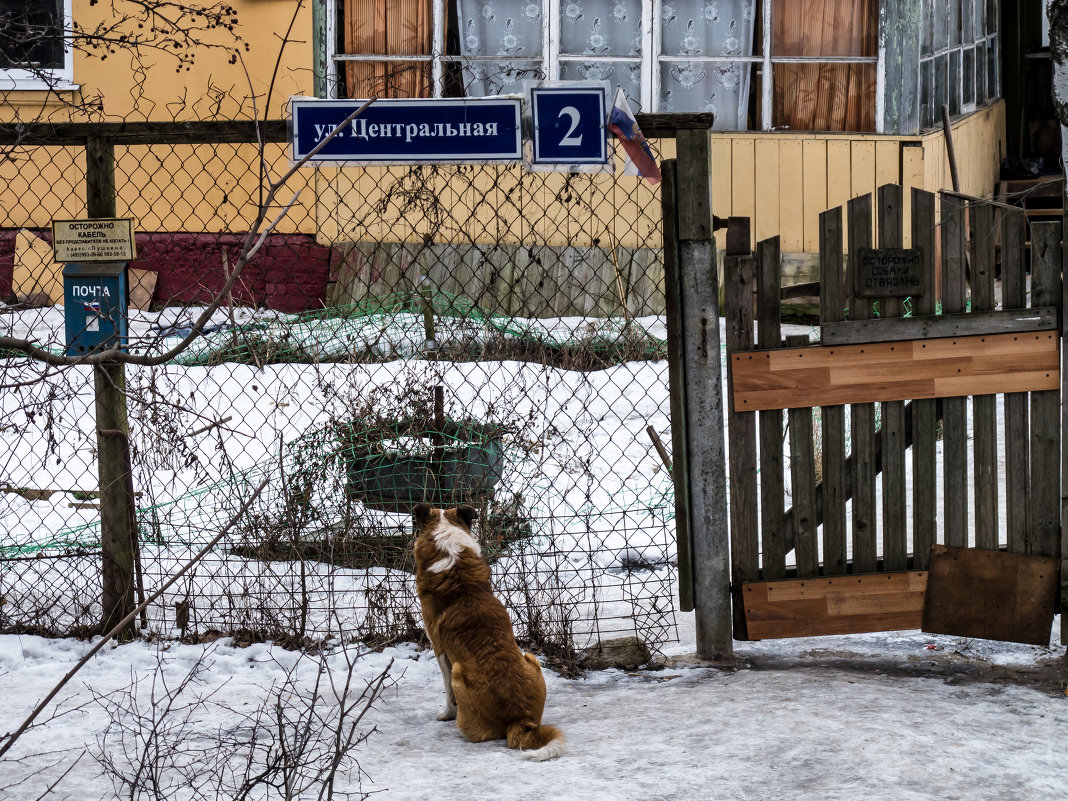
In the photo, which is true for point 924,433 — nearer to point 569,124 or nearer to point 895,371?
point 895,371

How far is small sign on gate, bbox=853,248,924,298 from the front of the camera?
14.3 ft

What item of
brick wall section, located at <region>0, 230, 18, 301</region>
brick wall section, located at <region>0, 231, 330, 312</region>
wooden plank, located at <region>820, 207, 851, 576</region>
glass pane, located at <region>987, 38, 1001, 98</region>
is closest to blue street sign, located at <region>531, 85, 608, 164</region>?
wooden plank, located at <region>820, 207, 851, 576</region>

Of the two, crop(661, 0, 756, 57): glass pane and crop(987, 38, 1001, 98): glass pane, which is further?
crop(987, 38, 1001, 98): glass pane

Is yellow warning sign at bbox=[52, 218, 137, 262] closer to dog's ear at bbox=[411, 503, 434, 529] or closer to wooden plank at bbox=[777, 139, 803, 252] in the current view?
dog's ear at bbox=[411, 503, 434, 529]

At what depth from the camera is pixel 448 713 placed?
412 cm

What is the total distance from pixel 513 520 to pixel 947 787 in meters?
3.04

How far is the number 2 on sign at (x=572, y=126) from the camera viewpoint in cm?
459

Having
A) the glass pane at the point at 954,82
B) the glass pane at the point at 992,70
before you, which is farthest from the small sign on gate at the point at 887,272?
the glass pane at the point at 992,70

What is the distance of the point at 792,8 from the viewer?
1181 cm

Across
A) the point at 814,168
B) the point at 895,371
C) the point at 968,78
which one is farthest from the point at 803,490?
the point at 968,78

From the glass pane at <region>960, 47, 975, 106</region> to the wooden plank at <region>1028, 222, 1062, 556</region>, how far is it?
38.3 feet

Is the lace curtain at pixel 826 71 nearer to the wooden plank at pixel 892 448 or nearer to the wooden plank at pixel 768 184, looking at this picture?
the wooden plank at pixel 768 184

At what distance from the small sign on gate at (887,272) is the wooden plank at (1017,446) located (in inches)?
14.1

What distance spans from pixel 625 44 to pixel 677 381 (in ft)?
26.9
